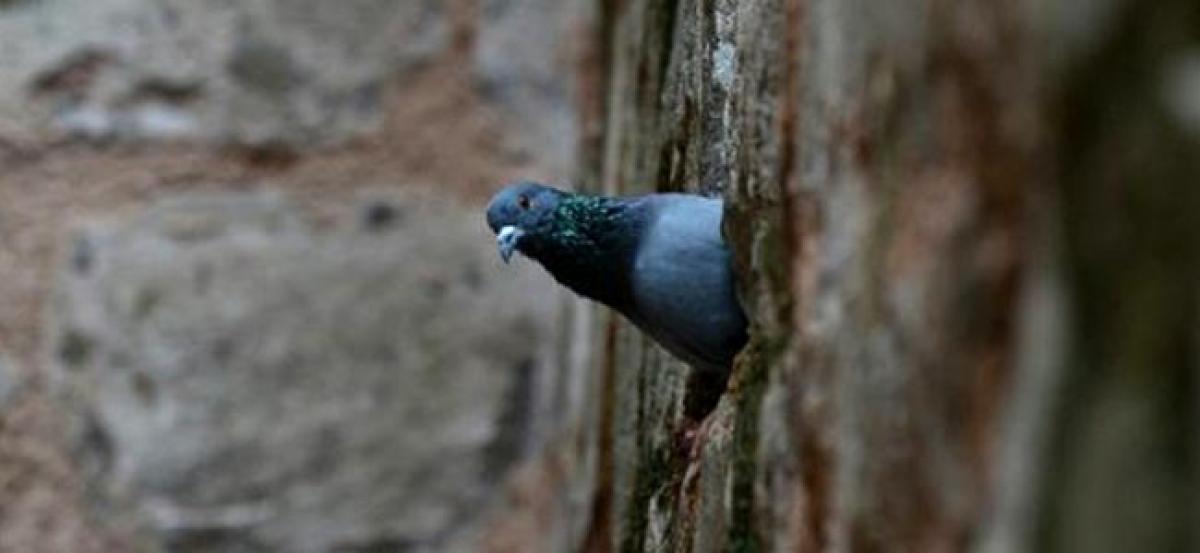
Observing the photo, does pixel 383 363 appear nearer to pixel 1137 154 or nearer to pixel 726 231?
pixel 726 231

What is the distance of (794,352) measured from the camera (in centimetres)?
97

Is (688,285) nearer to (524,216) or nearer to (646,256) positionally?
(646,256)

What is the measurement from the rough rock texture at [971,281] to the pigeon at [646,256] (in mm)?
191

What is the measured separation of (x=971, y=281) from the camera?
27.7 inches

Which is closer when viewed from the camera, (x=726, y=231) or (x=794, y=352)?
(x=794, y=352)

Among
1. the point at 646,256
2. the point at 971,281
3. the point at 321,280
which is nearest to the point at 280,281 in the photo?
the point at 321,280

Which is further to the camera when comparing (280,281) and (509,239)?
(280,281)

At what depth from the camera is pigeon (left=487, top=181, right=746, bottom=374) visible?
131 centimetres

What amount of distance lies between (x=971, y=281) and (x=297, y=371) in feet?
3.84

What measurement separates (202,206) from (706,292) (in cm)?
60

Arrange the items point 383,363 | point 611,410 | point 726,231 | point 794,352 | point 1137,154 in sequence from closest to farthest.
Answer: point 1137,154 → point 794,352 → point 726,231 → point 611,410 → point 383,363

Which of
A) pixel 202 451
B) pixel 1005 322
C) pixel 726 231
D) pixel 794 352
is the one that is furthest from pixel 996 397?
pixel 202 451

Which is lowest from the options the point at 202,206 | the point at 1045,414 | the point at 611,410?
the point at 1045,414

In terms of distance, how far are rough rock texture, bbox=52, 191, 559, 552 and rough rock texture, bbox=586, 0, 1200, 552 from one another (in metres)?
0.76
